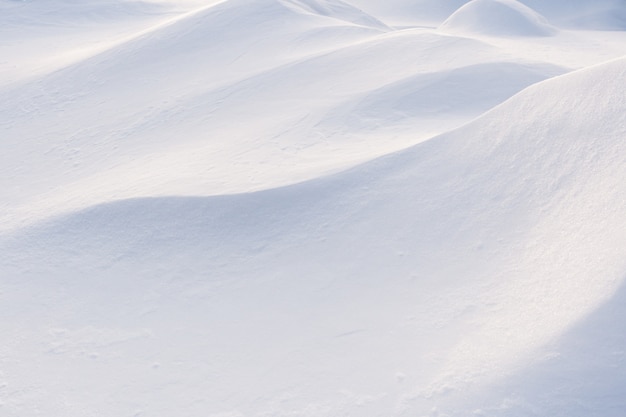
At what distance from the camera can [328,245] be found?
287cm

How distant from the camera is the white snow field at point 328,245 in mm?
2209

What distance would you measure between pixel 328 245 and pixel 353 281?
9.0 inches

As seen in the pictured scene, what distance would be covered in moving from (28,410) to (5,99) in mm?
3566

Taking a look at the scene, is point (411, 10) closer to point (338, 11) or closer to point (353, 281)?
point (338, 11)

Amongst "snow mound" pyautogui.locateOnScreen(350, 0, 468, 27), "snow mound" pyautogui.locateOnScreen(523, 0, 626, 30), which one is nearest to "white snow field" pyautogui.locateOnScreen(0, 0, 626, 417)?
"snow mound" pyautogui.locateOnScreen(350, 0, 468, 27)

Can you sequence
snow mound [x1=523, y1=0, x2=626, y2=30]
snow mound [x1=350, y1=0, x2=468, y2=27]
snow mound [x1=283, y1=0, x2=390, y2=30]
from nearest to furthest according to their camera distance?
snow mound [x1=283, y1=0, x2=390, y2=30] < snow mound [x1=350, y1=0, x2=468, y2=27] < snow mound [x1=523, y1=0, x2=626, y2=30]

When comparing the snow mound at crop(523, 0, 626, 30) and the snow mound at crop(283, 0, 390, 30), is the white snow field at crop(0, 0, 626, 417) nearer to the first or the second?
the snow mound at crop(283, 0, 390, 30)

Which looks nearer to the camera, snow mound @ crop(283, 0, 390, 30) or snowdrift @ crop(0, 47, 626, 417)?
snowdrift @ crop(0, 47, 626, 417)

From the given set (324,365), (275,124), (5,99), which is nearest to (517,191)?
(324,365)

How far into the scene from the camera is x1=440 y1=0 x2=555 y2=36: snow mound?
6.70 m

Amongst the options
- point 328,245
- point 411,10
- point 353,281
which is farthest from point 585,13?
point 353,281

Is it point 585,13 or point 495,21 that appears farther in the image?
point 585,13

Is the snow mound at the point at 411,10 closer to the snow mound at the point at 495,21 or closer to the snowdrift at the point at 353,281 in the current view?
the snow mound at the point at 495,21

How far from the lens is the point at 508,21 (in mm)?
6859
